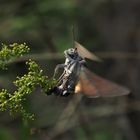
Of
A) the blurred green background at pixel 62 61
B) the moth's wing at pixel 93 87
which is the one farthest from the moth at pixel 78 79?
the blurred green background at pixel 62 61

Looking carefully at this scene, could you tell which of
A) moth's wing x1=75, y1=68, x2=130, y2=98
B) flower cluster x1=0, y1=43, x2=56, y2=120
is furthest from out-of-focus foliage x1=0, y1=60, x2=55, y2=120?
moth's wing x1=75, y1=68, x2=130, y2=98

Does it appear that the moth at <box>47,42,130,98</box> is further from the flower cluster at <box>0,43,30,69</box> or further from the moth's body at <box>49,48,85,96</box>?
Answer: the flower cluster at <box>0,43,30,69</box>

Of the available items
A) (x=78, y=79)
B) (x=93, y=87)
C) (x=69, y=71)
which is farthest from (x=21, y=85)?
(x=93, y=87)

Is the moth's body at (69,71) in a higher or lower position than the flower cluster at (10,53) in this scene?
lower

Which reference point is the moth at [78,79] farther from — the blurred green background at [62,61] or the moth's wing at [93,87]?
the blurred green background at [62,61]

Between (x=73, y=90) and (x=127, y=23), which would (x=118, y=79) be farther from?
(x=73, y=90)

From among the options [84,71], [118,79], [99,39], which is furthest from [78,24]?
[84,71]
